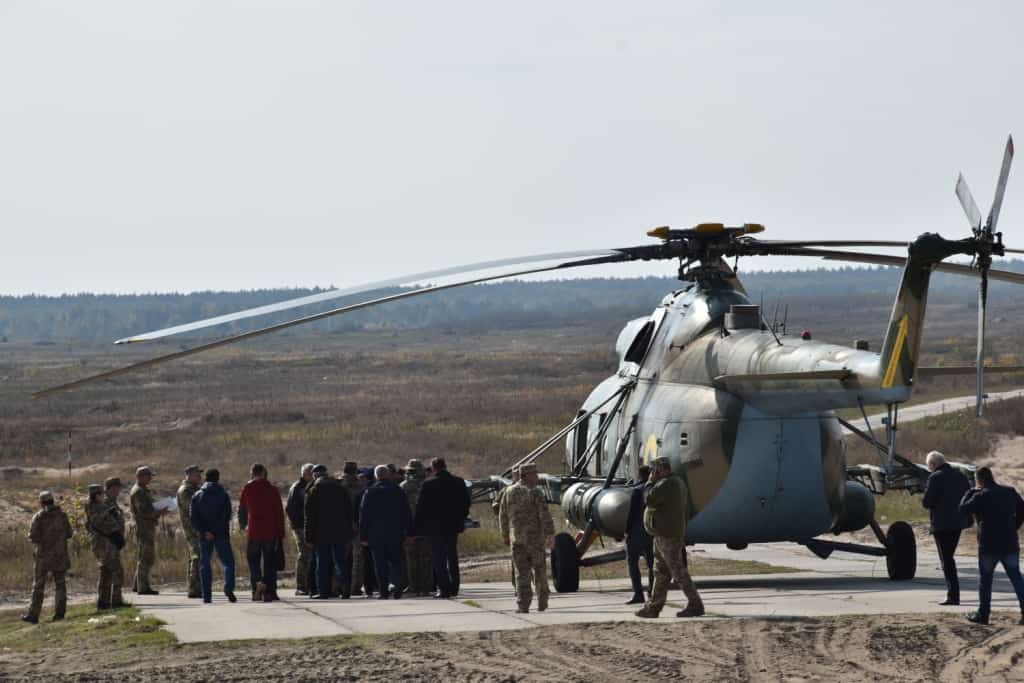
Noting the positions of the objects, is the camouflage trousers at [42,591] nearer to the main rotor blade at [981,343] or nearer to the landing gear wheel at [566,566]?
the landing gear wheel at [566,566]

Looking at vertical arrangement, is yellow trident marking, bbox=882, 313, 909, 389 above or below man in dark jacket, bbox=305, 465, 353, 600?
above

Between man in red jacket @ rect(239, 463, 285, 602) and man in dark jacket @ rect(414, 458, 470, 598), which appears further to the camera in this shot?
man in red jacket @ rect(239, 463, 285, 602)

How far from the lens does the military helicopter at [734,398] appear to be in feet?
50.4

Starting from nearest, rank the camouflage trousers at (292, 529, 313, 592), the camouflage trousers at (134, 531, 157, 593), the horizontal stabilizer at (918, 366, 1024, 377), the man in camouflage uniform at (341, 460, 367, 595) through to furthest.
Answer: the horizontal stabilizer at (918, 366, 1024, 377)
the man in camouflage uniform at (341, 460, 367, 595)
the camouflage trousers at (292, 529, 313, 592)
the camouflage trousers at (134, 531, 157, 593)

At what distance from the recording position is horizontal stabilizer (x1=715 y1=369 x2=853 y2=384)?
1562 centimetres

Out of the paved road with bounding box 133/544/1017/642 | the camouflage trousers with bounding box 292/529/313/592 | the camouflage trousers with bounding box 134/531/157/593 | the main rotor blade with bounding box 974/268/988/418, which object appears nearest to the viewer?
the main rotor blade with bounding box 974/268/988/418

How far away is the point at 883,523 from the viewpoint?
27844mm

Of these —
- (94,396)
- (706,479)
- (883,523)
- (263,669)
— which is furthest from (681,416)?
(94,396)

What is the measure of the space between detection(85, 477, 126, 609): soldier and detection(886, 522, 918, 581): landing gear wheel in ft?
30.4

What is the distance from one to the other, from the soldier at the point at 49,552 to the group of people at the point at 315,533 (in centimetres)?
1

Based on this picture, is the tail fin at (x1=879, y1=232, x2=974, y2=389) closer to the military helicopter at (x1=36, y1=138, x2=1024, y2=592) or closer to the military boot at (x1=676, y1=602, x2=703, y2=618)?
the military helicopter at (x1=36, y1=138, x2=1024, y2=592)

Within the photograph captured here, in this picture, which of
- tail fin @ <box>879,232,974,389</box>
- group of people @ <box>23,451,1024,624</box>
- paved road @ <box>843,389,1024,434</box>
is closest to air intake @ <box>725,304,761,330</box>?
group of people @ <box>23,451,1024,624</box>

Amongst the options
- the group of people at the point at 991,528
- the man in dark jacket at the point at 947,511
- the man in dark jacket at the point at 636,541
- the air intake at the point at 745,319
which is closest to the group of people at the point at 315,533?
the man in dark jacket at the point at 636,541

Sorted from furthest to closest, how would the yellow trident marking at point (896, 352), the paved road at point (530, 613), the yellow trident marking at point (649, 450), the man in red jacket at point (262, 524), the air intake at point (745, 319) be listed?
the yellow trident marking at point (649, 450)
the air intake at point (745, 319)
the man in red jacket at point (262, 524)
the paved road at point (530, 613)
the yellow trident marking at point (896, 352)
